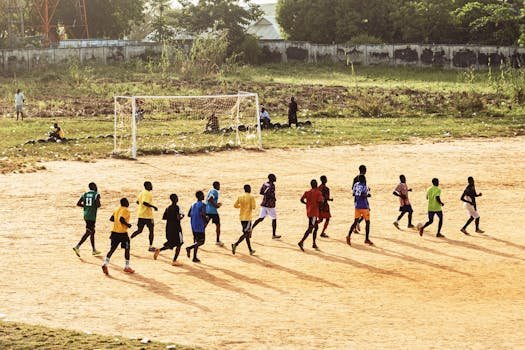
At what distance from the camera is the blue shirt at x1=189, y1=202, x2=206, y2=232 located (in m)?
19.7

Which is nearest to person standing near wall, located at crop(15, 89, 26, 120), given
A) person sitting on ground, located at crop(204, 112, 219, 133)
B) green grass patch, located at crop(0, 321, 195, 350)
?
person sitting on ground, located at crop(204, 112, 219, 133)

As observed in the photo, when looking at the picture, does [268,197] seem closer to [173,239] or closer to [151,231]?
[151,231]

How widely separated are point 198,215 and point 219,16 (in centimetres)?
5941

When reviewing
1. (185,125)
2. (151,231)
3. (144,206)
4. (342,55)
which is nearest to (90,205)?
(144,206)

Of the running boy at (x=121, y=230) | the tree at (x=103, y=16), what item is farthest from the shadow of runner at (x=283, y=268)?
the tree at (x=103, y=16)

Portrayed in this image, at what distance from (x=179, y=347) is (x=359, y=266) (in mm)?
6373

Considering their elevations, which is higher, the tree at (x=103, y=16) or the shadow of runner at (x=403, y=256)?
the tree at (x=103, y=16)

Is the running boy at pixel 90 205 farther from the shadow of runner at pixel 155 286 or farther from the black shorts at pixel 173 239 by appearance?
the black shorts at pixel 173 239

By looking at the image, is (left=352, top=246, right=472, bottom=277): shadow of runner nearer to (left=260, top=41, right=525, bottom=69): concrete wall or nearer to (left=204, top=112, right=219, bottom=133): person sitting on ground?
(left=204, top=112, right=219, bottom=133): person sitting on ground

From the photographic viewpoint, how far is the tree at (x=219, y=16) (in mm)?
75062

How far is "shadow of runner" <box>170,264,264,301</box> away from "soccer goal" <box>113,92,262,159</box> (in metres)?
15.5

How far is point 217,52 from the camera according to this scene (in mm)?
63094

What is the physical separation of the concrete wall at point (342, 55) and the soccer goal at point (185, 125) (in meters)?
19.9

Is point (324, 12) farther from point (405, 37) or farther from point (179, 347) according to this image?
point (179, 347)
